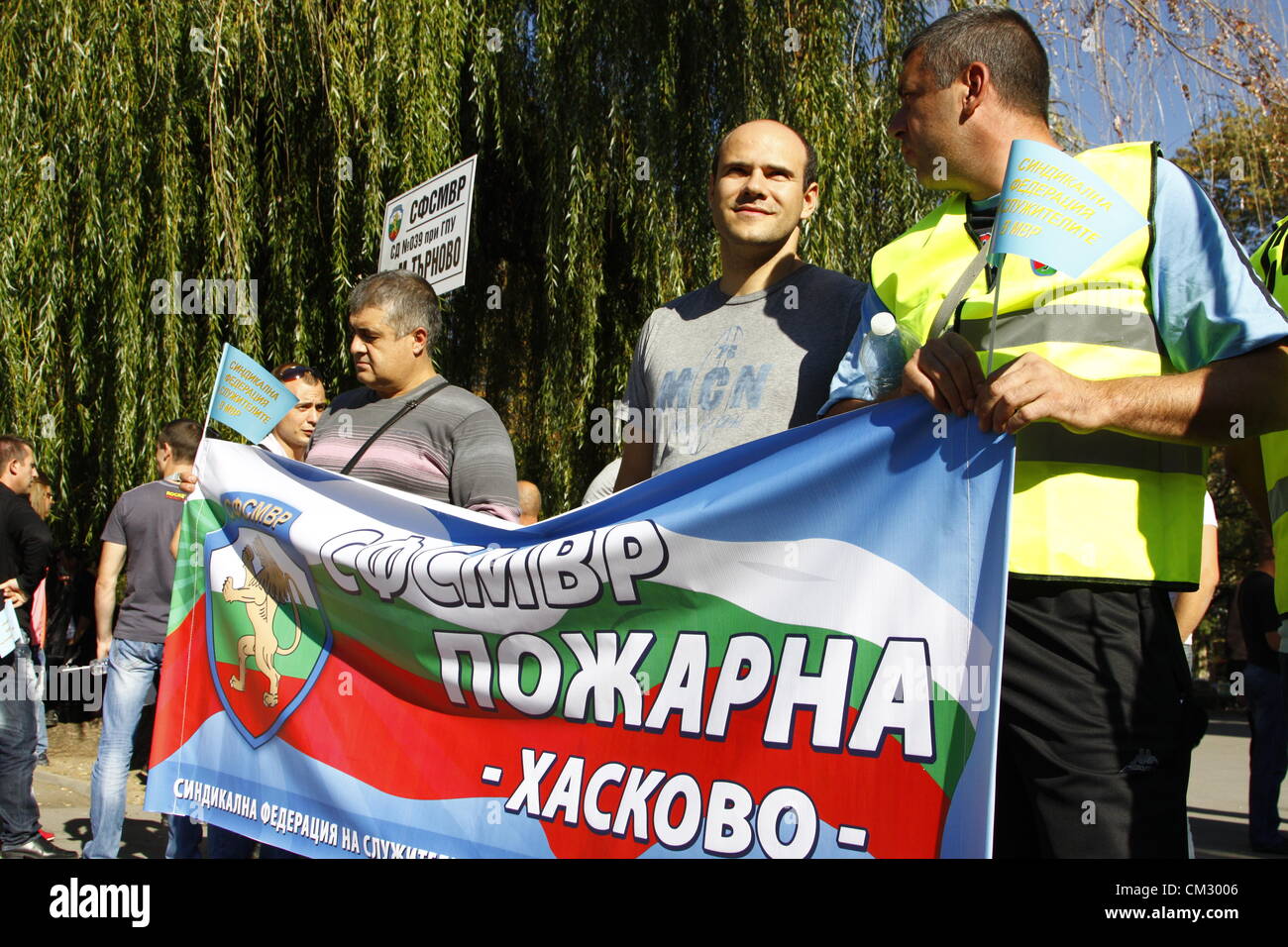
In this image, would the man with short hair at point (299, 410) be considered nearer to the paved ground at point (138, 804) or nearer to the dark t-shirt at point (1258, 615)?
the paved ground at point (138, 804)

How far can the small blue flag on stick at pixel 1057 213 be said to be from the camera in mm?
1905

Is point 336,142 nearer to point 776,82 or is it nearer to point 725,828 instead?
point 776,82

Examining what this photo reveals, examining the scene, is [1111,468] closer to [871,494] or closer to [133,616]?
[871,494]

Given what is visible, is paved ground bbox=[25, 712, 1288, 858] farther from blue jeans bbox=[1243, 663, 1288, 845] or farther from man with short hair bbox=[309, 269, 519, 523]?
man with short hair bbox=[309, 269, 519, 523]

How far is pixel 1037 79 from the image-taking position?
2.26 meters

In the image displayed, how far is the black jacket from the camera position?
5.80 meters

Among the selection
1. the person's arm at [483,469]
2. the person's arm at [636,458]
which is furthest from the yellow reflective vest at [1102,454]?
the person's arm at [483,469]

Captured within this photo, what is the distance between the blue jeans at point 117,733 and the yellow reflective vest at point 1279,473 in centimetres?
486

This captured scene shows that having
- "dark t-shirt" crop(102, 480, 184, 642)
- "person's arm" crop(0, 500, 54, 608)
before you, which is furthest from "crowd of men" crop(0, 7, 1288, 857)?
"person's arm" crop(0, 500, 54, 608)

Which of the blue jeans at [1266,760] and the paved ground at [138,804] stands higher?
the blue jeans at [1266,760]

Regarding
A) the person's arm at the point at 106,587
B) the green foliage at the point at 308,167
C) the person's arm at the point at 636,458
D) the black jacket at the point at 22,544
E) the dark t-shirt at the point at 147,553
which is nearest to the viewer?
the person's arm at the point at 636,458

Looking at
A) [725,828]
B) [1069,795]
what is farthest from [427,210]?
[1069,795]

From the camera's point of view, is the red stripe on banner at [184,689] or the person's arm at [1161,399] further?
the red stripe on banner at [184,689]
